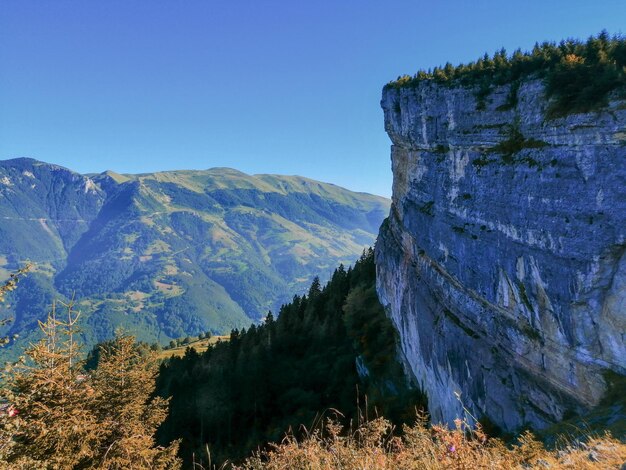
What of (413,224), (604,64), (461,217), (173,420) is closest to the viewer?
(604,64)

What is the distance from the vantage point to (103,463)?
15.5 metres

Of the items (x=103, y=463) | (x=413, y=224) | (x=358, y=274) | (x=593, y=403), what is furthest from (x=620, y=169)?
(x=358, y=274)

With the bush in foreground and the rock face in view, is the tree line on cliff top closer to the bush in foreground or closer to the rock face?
the rock face

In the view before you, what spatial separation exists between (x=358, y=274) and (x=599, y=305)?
49.2 m

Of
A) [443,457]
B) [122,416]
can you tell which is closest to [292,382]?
[122,416]

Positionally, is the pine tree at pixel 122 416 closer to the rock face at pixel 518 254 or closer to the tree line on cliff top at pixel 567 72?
the rock face at pixel 518 254

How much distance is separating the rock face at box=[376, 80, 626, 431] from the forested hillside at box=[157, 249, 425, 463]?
412 inches

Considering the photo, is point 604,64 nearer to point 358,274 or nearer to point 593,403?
point 593,403

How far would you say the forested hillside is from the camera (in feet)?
122

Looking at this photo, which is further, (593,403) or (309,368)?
(309,368)

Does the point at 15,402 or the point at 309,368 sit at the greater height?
the point at 15,402

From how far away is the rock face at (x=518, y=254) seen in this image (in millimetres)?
12539

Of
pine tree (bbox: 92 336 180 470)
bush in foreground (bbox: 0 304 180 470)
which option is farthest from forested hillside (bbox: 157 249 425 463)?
bush in foreground (bbox: 0 304 180 470)

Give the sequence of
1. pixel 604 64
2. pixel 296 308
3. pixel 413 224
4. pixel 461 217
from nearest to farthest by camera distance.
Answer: pixel 604 64, pixel 461 217, pixel 413 224, pixel 296 308
